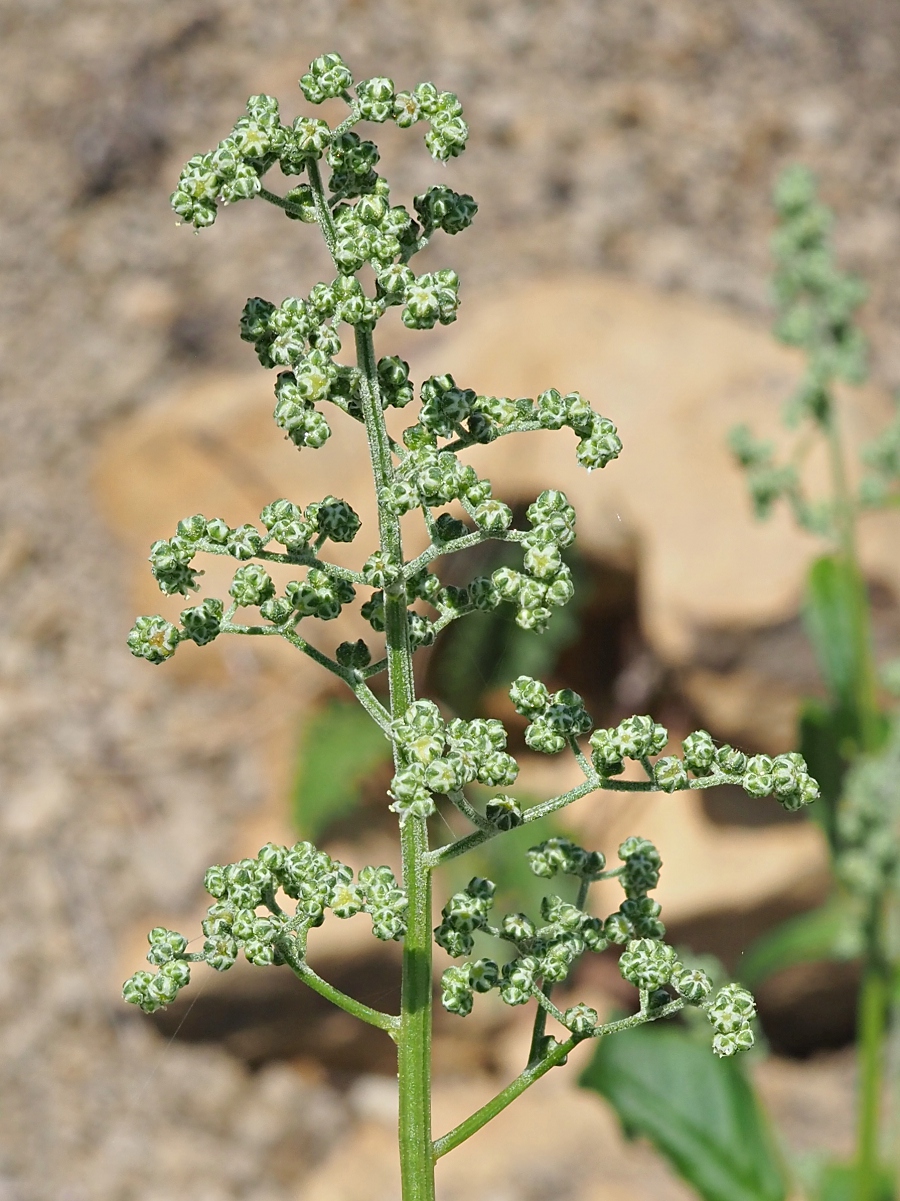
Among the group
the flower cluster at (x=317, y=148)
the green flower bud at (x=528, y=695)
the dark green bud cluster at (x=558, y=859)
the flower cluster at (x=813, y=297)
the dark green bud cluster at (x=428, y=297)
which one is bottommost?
the dark green bud cluster at (x=558, y=859)

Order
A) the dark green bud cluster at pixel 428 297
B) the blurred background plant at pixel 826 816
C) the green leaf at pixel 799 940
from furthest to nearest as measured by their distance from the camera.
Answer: the green leaf at pixel 799 940
the blurred background plant at pixel 826 816
the dark green bud cluster at pixel 428 297

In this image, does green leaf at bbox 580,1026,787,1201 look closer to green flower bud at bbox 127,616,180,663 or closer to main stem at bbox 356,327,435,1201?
main stem at bbox 356,327,435,1201

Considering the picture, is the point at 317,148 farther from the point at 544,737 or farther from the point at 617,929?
the point at 617,929

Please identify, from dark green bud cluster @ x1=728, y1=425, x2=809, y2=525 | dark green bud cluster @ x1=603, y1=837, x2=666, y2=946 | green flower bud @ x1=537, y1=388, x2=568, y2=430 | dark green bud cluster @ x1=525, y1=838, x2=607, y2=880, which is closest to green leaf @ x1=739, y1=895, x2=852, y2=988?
dark green bud cluster @ x1=728, y1=425, x2=809, y2=525

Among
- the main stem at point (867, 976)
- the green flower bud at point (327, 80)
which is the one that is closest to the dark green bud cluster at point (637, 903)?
the green flower bud at point (327, 80)

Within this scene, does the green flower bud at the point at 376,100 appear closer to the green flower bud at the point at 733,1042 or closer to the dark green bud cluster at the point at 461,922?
the dark green bud cluster at the point at 461,922

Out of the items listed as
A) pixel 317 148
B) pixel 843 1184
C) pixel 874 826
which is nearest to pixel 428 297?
pixel 317 148
